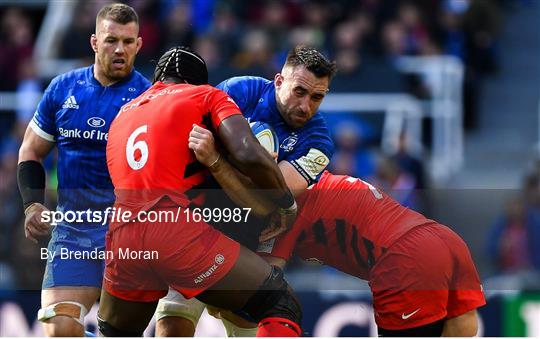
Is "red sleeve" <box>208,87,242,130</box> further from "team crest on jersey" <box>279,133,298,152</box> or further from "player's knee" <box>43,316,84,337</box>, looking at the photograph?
"player's knee" <box>43,316,84,337</box>

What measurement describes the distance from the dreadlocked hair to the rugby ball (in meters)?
0.44

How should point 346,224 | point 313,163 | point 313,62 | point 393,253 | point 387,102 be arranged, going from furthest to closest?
point 387,102
point 346,224
point 393,253
point 313,163
point 313,62

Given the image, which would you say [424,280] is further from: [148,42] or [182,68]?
[148,42]

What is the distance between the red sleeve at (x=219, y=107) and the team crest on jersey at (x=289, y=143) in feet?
2.12

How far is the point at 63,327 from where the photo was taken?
7.59 m

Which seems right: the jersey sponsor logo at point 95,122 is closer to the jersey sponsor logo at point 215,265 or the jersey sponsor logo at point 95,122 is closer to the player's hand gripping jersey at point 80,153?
the player's hand gripping jersey at point 80,153

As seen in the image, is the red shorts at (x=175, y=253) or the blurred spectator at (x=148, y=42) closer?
the red shorts at (x=175, y=253)

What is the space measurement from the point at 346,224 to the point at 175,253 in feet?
4.37

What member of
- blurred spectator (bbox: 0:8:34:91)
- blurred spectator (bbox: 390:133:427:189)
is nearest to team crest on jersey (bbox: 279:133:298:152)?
blurred spectator (bbox: 390:133:427:189)

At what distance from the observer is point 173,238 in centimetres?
671

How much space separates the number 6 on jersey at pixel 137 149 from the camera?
22.3 ft

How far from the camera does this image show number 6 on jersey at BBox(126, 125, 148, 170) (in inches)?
267

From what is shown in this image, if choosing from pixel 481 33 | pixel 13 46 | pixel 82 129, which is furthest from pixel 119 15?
pixel 481 33

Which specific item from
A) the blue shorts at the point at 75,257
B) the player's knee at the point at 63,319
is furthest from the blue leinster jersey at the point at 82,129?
the player's knee at the point at 63,319
